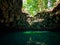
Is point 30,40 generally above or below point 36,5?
below

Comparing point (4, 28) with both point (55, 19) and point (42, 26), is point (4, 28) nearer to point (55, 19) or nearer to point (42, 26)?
point (42, 26)

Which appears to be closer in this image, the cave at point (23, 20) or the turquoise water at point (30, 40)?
the turquoise water at point (30, 40)

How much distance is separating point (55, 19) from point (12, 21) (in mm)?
7938

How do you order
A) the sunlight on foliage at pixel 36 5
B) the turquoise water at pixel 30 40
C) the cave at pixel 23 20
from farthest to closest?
the sunlight on foliage at pixel 36 5 < the cave at pixel 23 20 < the turquoise water at pixel 30 40

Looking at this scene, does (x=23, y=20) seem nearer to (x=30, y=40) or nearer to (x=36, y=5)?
(x=36, y=5)

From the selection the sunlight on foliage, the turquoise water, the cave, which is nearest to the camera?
the turquoise water

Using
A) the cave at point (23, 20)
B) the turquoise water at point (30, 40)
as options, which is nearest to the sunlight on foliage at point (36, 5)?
the cave at point (23, 20)

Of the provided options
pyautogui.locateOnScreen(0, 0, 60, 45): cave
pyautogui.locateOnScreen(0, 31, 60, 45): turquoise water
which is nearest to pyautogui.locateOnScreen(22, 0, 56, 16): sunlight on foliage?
pyautogui.locateOnScreen(0, 0, 60, 45): cave

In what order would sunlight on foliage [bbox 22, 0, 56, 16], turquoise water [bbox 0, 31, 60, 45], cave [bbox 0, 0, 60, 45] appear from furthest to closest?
sunlight on foliage [bbox 22, 0, 56, 16] < cave [bbox 0, 0, 60, 45] < turquoise water [bbox 0, 31, 60, 45]

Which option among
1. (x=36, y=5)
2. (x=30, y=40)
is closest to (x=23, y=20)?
(x=36, y=5)

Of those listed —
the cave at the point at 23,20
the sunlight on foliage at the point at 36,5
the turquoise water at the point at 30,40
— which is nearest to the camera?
the turquoise water at the point at 30,40

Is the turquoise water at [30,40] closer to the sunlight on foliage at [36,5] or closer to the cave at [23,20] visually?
the cave at [23,20]

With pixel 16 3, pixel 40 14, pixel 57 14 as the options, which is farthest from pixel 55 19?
pixel 16 3

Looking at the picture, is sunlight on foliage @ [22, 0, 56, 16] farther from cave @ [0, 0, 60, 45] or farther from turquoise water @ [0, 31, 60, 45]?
turquoise water @ [0, 31, 60, 45]
